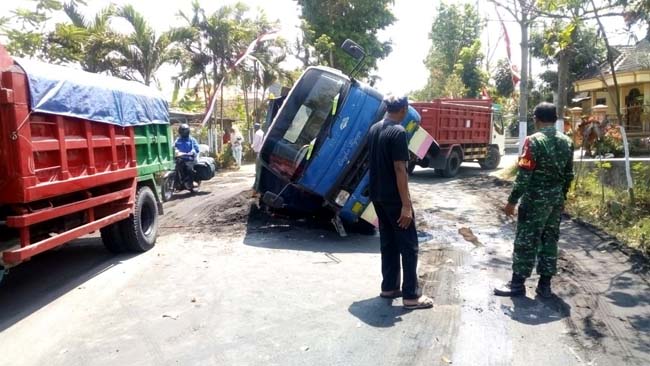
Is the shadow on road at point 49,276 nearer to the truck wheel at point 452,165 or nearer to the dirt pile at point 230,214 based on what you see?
the dirt pile at point 230,214

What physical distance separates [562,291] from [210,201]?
7.03 meters

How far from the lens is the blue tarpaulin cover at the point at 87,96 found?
4.67 m

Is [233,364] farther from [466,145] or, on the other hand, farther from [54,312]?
[466,145]

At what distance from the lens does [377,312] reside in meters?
4.59

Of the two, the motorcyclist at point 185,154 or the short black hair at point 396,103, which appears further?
the motorcyclist at point 185,154

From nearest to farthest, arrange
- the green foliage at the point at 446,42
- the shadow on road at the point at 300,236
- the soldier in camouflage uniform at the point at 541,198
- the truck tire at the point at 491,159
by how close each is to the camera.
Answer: the soldier in camouflage uniform at the point at 541,198 → the shadow on road at the point at 300,236 → the truck tire at the point at 491,159 → the green foliage at the point at 446,42

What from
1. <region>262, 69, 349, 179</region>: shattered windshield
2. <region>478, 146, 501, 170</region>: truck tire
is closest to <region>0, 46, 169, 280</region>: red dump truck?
<region>262, 69, 349, 179</region>: shattered windshield

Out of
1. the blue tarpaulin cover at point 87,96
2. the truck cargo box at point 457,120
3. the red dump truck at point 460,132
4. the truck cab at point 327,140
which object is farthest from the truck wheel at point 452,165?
the blue tarpaulin cover at point 87,96

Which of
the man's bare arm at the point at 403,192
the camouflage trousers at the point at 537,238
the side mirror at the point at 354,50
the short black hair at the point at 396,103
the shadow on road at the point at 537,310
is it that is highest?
the side mirror at the point at 354,50

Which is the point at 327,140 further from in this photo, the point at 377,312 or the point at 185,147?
the point at 185,147

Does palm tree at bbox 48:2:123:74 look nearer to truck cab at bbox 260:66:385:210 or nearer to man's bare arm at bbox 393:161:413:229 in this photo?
Answer: truck cab at bbox 260:66:385:210

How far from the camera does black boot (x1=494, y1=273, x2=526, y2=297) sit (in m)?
4.95

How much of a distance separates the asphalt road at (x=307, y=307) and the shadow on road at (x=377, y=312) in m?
0.02

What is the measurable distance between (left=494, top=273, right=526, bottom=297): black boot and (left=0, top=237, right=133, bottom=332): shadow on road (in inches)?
164
